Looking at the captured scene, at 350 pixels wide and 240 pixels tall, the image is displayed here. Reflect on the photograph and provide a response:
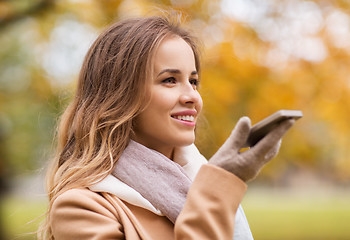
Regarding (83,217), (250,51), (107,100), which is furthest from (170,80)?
(250,51)

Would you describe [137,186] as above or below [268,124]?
below

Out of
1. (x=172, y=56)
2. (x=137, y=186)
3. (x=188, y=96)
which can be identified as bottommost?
(x=137, y=186)

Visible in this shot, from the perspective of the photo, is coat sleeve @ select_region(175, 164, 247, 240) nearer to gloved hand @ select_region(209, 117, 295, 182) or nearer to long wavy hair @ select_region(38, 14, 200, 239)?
gloved hand @ select_region(209, 117, 295, 182)

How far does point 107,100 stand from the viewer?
2.04 metres

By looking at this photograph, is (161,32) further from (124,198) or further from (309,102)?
(309,102)

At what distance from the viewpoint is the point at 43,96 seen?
7539mm

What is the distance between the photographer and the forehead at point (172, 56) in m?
2.00

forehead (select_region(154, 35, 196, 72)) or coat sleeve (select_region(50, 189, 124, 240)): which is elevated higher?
forehead (select_region(154, 35, 196, 72))

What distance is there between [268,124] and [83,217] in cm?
72

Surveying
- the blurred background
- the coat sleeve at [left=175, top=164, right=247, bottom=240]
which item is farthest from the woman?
the blurred background

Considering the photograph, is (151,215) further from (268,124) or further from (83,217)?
(268,124)

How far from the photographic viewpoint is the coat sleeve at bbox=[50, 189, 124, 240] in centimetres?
175

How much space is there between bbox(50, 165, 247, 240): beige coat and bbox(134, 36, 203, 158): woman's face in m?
0.29

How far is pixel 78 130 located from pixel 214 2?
139 inches
